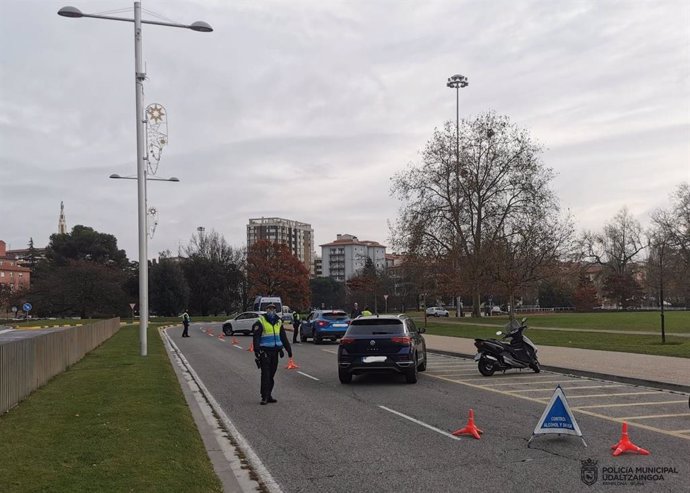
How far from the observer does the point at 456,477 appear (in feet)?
A: 21.2

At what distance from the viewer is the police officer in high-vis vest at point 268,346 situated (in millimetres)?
11805

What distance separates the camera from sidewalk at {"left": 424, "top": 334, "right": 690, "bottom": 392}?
13758 millimetres

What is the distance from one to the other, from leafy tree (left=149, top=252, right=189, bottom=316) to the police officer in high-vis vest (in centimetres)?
7213

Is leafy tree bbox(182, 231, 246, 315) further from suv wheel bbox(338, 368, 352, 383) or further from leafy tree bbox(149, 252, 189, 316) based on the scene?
suv wheel bbox(338, 368, 352, 383)

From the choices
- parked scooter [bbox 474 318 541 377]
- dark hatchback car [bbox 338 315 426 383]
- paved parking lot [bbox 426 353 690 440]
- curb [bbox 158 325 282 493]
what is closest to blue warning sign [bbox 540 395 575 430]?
paved parking lot [bbox 426 353 690 440]

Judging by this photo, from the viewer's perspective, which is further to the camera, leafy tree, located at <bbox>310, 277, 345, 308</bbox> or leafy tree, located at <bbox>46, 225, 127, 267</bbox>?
leafy tree, located at <bbox>310, 277, 345, 308</bbox>

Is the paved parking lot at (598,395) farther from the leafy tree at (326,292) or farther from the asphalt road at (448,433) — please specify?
the leafy tree at (326,292)

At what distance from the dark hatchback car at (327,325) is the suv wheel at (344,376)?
15.3 meters

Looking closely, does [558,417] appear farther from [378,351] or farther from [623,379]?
[623,379]

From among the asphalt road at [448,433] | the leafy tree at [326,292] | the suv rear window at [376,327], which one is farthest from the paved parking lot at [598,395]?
the leafy tree at [326,292]

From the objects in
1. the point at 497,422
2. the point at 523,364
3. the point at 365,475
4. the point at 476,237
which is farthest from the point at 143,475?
the point at 476,237

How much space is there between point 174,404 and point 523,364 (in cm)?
877

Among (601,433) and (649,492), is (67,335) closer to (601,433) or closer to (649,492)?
(601,433)

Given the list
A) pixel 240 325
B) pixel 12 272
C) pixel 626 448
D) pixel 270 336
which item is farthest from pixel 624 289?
pixel 12 272
